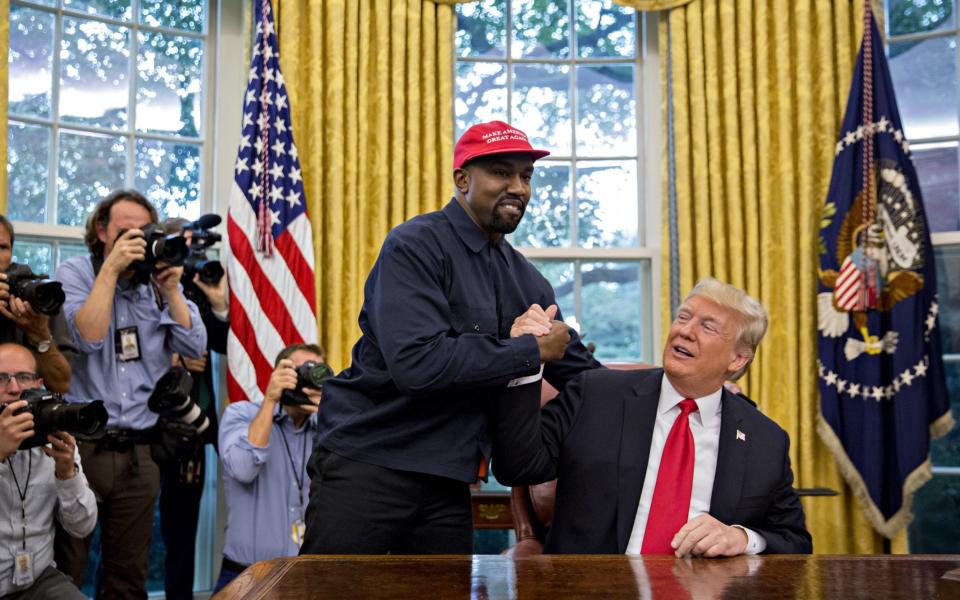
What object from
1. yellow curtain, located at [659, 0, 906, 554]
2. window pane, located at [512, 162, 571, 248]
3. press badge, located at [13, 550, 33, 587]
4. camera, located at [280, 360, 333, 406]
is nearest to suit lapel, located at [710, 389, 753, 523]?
camera, located at [280, 360, 333, 406]

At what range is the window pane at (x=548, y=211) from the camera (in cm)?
468

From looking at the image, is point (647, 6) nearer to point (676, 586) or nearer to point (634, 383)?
point (634, 383)

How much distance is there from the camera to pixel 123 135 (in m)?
4.21

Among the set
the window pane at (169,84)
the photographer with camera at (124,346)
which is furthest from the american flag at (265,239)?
the photographer with camera at (124,346)

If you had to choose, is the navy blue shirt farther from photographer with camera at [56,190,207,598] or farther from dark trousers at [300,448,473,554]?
photographer with camera at [56,190,207,598]

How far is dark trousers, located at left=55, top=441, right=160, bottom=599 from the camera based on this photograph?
3160 millimetres

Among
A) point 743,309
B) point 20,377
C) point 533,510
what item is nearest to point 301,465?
point 20,377

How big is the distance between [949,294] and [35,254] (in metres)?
3.79

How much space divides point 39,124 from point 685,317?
293cm

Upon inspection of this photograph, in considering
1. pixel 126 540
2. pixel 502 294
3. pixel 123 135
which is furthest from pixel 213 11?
pixel 502 294

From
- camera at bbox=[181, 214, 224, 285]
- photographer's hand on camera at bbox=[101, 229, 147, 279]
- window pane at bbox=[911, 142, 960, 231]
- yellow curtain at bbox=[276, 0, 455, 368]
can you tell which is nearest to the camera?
photographer's hand on camera at bbox=[101, 229, 147, 279]

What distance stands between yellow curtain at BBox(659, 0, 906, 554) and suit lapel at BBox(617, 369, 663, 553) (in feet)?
7.52

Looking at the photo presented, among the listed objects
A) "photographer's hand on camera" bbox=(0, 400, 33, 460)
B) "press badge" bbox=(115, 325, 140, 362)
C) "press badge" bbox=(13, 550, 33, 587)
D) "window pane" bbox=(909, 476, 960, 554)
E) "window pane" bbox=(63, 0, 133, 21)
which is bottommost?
"window pane" bbox=(909, 476, 960, 554)

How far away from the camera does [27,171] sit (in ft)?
13.0
